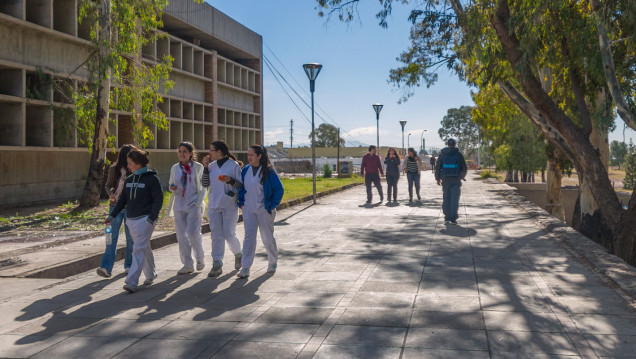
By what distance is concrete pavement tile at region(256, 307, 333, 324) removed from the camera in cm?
515

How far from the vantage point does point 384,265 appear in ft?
25.7

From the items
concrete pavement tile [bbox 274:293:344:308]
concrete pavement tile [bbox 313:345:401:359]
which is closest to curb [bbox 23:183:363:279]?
concrete pavement tile [bbox 274:293:344:308]

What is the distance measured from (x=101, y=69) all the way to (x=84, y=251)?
7052 mm

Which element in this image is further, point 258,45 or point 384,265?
point 258,45

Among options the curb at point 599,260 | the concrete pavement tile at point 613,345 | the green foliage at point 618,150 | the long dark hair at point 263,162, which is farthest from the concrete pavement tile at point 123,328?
the green foliage at point 618,150

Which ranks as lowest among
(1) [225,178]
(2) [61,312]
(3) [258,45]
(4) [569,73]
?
(2) [61,312]

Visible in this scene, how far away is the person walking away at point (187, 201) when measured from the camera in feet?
24.0

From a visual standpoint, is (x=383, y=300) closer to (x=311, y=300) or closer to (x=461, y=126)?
(x=311, y=300)

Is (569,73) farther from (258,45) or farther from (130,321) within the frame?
(258,45)

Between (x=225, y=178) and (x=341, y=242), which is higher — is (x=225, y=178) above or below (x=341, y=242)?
above

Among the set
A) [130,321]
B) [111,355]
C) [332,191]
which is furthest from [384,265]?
[332,191]

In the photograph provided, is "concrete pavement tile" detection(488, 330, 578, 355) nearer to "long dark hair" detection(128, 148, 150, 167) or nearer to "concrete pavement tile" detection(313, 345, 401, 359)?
"concrete pavement tile" detection(313, 345, 401, 359)

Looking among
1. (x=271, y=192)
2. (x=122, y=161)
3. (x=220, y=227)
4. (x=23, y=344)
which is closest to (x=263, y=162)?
(x=271, y=192)

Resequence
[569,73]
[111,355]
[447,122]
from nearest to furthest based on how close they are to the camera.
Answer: [111,355] → [569,73] → [447,122]
